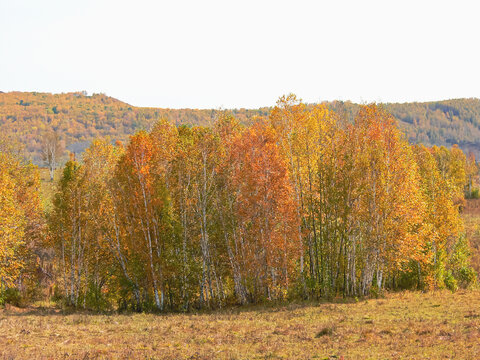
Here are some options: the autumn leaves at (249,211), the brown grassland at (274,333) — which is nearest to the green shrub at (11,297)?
the autumn leaves at (249,211)

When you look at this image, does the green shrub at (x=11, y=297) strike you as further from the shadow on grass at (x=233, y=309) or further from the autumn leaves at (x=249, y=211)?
the autumn leaves at (x=249, y=211)

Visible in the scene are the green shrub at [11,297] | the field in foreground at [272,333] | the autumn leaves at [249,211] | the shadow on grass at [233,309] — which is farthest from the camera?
the green shrub at [11,297]

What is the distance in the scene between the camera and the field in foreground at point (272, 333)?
16.6 m

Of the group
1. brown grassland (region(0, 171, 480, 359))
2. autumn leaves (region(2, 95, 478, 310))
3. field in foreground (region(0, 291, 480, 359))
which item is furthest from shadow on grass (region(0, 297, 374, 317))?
autumn leaves (region(2, 95, 478, 310))

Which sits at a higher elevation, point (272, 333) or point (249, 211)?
point (249, 211)

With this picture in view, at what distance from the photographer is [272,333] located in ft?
69.0

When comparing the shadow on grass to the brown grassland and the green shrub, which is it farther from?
the green shrub

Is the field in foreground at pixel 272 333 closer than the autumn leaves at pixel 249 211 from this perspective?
Yes

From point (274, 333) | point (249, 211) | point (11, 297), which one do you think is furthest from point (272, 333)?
point (11, 297)

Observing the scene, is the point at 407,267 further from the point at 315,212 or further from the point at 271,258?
the point at 271,258

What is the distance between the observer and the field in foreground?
Result: 16.6 meters

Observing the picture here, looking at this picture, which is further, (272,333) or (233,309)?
(233,309)

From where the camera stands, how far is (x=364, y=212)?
3197cm

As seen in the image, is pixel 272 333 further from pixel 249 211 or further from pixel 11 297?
pixel 11 297
